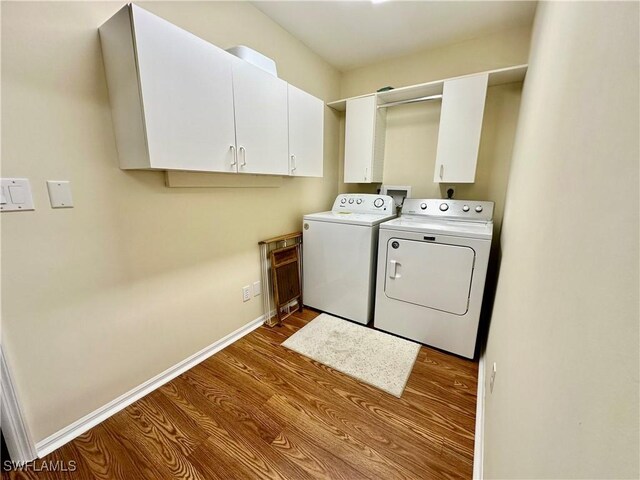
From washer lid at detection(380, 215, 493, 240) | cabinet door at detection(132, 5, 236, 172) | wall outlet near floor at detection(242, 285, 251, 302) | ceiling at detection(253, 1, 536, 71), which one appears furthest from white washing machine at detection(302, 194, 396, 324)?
ceiling at detection(253, 1, 536, 71)

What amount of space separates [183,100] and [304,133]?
3.33 ft

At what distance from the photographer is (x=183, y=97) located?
1.30m

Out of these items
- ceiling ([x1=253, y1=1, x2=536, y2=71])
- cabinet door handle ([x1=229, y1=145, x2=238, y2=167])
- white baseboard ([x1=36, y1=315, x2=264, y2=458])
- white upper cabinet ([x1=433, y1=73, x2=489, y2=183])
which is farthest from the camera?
white upper cabinet ([x1=433, y1=73, x2=489, y2=183])

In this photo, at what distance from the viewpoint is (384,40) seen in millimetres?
2352

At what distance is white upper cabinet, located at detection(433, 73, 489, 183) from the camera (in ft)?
6.94

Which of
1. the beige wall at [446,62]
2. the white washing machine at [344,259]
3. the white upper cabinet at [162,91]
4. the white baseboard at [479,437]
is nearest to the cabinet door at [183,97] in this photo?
the white upper cabinet at [162,91]

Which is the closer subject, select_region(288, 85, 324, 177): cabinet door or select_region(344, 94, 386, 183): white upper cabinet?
select_region(288, 85, 324, 177): cabinet door

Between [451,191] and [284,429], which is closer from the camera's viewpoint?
[284,429]

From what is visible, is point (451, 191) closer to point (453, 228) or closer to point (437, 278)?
point (453, 228)

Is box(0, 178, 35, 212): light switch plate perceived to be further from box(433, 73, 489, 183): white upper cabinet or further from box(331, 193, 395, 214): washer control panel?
box(433, 73, 489, 183): white upper cabinet

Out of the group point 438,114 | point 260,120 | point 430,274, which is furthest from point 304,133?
point 430,274

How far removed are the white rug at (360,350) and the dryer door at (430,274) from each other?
39 cm

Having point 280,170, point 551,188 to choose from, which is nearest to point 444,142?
point 280,170

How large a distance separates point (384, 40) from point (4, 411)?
135 inches
